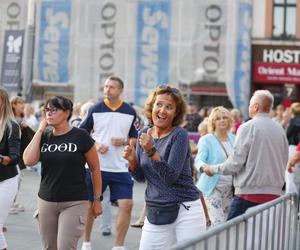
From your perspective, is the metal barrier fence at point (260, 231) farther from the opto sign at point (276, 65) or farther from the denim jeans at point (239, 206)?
the opto sign at point (276, 65)

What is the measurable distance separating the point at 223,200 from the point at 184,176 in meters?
2.83

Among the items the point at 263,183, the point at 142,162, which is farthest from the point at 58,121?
the point at 263,183

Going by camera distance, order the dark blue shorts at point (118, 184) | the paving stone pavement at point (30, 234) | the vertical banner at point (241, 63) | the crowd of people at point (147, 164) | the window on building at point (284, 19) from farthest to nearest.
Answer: the window on building at point (284, 19), the vertical banner at point (241, 63), the paving stone pavement at point (30, 234), the dark blue shorts at point (118, 184), the crowd of people at point (147, 164)

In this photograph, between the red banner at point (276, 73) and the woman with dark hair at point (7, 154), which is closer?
the woman with dark hair at point (7, 154)

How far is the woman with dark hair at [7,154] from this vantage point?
19.6 feet

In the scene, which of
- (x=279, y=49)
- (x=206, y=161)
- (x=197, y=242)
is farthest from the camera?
(x=279, y=49)

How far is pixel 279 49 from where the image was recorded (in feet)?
98.4

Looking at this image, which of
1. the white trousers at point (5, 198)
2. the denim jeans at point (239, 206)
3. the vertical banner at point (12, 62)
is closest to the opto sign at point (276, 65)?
the vertical banner at point (12, 62)

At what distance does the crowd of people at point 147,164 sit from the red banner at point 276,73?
21915 millimetres

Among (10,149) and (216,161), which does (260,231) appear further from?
(216,161)

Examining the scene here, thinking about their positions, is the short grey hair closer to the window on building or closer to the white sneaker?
the white sneaker

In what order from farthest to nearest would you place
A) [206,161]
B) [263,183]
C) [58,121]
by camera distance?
1. [206,161]
2. [263,183]
3. [58,121]

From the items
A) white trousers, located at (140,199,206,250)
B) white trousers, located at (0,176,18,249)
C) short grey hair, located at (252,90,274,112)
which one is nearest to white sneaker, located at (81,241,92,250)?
white trousers, located at (0,176,18,249)

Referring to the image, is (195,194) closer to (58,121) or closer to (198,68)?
(58,121)
